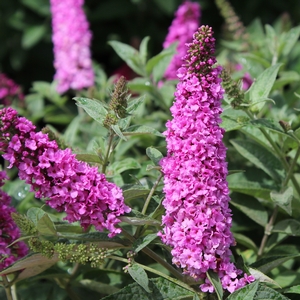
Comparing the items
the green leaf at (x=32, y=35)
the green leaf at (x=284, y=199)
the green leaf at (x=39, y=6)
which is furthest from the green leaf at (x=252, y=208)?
the green leaf at (x=39, y=6)

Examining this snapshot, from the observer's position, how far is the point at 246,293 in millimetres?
1445

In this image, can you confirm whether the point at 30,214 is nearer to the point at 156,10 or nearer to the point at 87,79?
the point at 87,79

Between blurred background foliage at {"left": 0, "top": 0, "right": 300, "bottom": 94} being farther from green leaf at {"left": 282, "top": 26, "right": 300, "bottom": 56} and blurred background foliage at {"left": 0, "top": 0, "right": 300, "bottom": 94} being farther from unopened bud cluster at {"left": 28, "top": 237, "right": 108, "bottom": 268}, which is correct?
unopened bud cluster at {"left": 28, "top": 237, "right": 108, "bottom": 268}

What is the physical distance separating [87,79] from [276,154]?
1.66m

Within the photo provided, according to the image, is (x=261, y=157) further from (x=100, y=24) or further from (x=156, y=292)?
(x=100, y=24)

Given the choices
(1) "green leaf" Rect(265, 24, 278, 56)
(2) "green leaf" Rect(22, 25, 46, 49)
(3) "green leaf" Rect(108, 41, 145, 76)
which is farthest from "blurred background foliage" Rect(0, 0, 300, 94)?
(3) "green leaf" Rect(108, 41, 145, 76)

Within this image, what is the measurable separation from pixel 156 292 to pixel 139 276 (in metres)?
0.12

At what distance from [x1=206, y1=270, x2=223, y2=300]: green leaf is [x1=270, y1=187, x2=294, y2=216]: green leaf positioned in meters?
0.37

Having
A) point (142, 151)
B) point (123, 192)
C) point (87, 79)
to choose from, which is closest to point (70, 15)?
point (87, 79)

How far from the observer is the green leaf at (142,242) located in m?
1.51

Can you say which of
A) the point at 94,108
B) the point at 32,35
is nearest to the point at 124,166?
the point at 94,108

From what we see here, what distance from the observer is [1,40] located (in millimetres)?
4621

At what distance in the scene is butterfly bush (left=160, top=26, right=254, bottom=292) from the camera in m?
1.43

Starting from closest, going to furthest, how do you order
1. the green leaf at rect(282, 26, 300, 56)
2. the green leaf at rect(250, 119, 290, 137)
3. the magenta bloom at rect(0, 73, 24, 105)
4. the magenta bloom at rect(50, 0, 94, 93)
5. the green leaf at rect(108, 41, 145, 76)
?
the green leaf at rect(250, 119, 290, 137)
the green leaf at rect(108, 41, 145, 76)
the green leaf at rect(282, 26, 300, 56)
the magenta bloom at rect(0, 73, 24, 105)
the magenta bloom at rect(50, 0, 94, 93)
